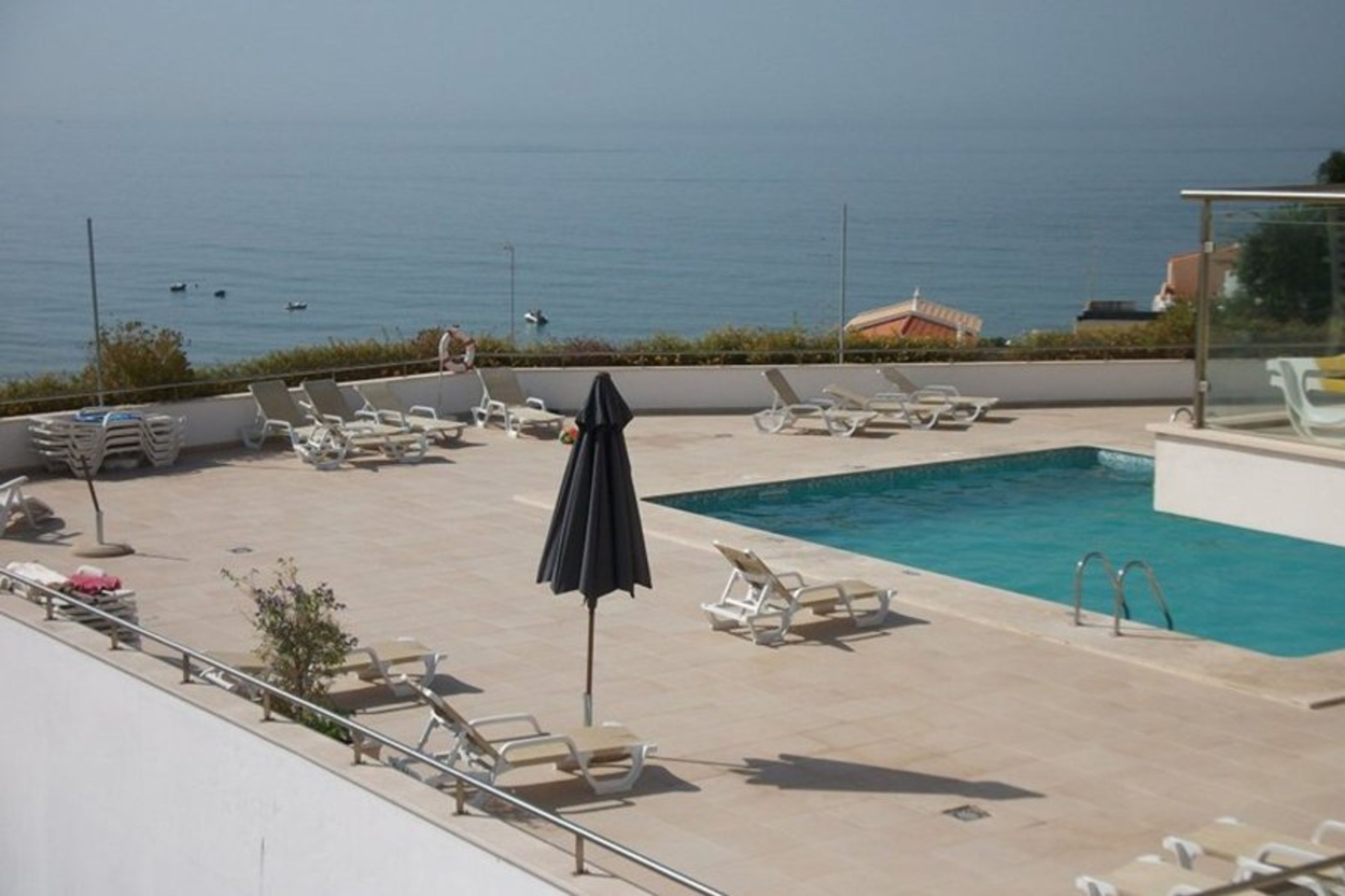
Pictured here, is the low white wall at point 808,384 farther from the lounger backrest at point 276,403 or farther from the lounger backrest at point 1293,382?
the lounger backrest at point 1293,382

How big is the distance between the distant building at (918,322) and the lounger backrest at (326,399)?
20.2 m

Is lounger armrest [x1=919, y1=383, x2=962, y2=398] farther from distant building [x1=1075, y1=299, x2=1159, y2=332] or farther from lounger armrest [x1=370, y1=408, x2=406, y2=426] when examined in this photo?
distant building [x1=1075, y1=299, x2=1159, y2=332]

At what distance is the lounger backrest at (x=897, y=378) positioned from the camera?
2123 centimetres

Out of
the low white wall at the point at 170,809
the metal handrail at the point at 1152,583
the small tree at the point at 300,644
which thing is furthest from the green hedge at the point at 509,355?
the small tree at the point at 300,644

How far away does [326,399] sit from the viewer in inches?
745

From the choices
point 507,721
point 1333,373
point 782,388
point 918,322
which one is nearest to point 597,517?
point 507,721

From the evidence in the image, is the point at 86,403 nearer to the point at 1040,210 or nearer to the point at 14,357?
the point at 14,357

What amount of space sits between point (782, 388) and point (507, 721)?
1169cm

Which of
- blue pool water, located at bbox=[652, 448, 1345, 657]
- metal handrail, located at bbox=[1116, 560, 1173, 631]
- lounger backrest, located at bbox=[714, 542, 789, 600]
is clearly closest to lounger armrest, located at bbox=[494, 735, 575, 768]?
lounger backrest, located at bbox=[714, 542, 789, 600]

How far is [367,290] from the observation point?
84.1 m

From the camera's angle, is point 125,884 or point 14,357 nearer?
point 125,884

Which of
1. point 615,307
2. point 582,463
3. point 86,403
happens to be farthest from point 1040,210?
point 582,463

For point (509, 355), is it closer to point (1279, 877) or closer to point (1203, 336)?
point (1203, 336)

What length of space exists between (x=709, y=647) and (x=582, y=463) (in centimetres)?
266
